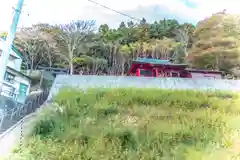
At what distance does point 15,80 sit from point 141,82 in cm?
58

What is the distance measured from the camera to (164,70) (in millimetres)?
1680

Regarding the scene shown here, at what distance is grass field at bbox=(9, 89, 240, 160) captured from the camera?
140 cm

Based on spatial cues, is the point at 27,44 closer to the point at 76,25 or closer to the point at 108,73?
the point at 76,25

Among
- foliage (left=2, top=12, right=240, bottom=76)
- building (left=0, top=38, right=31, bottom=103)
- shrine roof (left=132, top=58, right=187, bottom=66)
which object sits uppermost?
foliage (left=2, top=12, right=240, bottom=76)

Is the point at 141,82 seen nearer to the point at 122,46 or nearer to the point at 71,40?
the point at 122,46

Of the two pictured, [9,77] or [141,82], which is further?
[141,82]

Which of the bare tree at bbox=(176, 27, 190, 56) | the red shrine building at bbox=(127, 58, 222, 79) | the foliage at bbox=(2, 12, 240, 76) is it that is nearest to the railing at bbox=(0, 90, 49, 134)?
the foliage at bbox=(2, 12, 240, 76)

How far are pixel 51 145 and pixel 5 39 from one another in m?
0.55

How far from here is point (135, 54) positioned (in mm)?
1679

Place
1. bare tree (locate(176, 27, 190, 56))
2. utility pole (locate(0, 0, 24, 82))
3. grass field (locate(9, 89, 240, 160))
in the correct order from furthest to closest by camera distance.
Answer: bare tree (locate(176, 27, 190, 56)) → utility pole (locate(0, 0, 24, 82)) → grass field (locate(9, 89, 240, 160))

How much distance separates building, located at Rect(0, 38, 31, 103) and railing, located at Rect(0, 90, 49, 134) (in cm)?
3

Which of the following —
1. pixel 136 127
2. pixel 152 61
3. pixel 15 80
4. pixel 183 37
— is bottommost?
pixel 136 127

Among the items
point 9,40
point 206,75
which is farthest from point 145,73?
point 9,40

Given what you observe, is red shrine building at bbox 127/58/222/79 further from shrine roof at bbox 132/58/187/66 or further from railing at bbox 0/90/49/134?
railing at bbox 0/90/49/134
